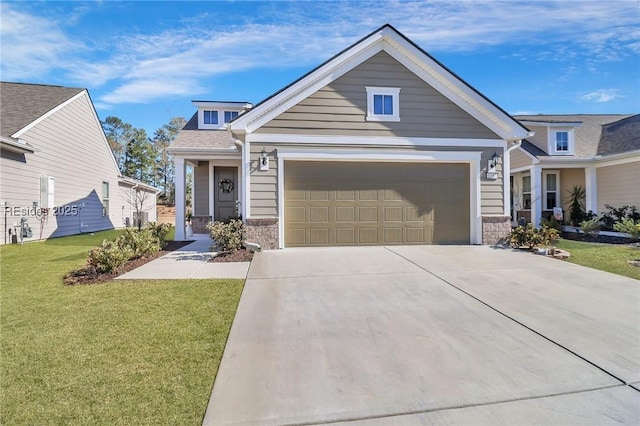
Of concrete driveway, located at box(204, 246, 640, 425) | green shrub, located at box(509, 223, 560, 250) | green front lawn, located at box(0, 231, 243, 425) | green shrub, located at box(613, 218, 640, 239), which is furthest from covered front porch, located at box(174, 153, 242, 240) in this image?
green shrub, located at box(613, 218, 640, 239)

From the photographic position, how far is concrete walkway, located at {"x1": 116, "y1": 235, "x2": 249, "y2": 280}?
18.5 ft

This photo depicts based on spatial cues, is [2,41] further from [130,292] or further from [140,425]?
[140,425]

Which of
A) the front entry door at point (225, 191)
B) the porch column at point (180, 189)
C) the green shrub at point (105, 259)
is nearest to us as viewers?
the green shrub at point (105, 259)

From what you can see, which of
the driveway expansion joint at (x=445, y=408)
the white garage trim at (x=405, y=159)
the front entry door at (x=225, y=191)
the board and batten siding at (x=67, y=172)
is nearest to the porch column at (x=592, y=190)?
the white garage trim at (x=405, y=159)

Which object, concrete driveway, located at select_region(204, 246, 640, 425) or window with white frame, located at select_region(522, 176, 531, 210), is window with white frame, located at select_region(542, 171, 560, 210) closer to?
window with white frame, located at select_region(522, 176, 531, 210)

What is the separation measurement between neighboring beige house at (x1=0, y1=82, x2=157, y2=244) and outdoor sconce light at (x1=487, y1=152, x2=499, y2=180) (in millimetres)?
15007

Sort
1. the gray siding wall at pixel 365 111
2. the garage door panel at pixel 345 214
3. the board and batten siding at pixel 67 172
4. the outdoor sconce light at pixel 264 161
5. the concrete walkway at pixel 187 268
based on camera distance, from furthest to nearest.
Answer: the board and batten siding at pixel 67 172 < the garage door panel at pixel 345 214 < the gray siding wall at pixel 365 111 < the outdoor sconce light at pixel 264 161 < the concrete walkway at pixel 187 268

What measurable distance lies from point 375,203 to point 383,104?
281cm

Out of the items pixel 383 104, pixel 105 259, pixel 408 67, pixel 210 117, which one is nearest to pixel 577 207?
pixel 408 67

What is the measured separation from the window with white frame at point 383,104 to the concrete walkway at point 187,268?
5.32 metres

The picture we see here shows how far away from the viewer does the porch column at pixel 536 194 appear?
531 inches

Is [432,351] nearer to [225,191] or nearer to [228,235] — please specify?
[228,235]

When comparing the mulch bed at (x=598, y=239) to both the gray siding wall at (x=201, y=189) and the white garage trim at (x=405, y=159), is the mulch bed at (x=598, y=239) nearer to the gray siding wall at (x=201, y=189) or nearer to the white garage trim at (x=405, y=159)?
the white garage trim at (x=405, y=159)

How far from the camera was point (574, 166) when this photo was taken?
13.5 m
